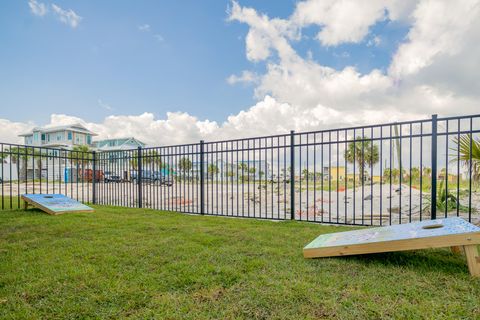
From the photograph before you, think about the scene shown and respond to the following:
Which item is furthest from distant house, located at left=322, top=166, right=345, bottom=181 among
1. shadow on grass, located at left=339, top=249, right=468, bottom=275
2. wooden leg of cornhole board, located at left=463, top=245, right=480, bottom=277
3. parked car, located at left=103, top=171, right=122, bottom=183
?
parked car, located at left=103, top=171, right=122, bottom=183

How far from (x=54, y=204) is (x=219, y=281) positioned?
5968mm

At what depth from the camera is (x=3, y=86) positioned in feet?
27.7

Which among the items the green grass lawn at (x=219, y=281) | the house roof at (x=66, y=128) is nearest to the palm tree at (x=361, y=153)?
the green grass lawn at (x=219, y=281)

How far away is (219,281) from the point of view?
7.11ft

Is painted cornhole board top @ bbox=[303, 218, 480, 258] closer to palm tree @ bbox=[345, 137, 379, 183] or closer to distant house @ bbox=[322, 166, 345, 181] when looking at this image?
palm tree @ bbox=[345, 137, 379, 183]

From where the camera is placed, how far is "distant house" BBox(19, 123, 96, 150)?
40.7 metres

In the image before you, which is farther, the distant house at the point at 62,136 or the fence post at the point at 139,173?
the distant house at the point at 62,136

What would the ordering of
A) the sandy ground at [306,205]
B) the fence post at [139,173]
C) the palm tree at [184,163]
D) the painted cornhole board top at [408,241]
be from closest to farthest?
the painted cornhole board top at [408,241] < the sandy ground at [306,205] < the palm tree at [184,163] < the fence post at [139,173]

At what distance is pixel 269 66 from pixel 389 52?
3642 millimetres

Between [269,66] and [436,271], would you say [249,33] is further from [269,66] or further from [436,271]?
[436,271]

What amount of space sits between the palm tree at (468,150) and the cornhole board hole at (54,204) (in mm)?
7676

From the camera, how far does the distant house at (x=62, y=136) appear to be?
40.7 m

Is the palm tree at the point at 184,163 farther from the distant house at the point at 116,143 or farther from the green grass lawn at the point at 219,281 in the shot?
the distant house at the point at 116,143

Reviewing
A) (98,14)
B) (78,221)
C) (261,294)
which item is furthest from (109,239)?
(98,14)
